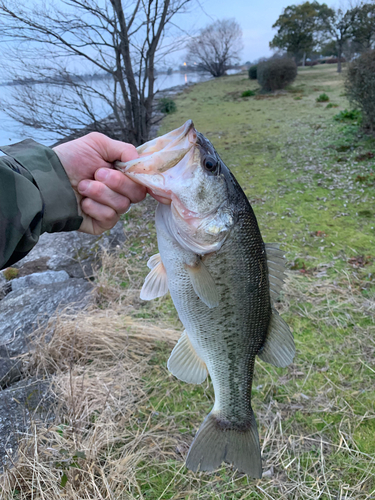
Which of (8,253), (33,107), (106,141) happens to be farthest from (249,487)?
(33,107)

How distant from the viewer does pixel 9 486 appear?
2002 mm

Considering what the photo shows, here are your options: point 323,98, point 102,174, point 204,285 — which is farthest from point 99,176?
point 323,98

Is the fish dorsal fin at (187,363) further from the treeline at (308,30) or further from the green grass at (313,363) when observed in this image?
the treeline at (308,30)

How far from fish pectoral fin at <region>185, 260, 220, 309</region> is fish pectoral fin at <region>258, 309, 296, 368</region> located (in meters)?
0.43

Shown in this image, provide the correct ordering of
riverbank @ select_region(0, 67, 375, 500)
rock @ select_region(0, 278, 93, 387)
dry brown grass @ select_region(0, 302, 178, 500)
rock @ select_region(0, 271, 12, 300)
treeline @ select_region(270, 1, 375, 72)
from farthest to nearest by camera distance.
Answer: treeline @ select_region(270, 1, 375, 72)
rock @ select_region(0, 271, 12, 300)
rock @ select_region(0, 278, 93, 387)
riverbank @ select_region(0, 67, 375, 500)
dry brown grass @ select_region(0, 302, 178, 500)

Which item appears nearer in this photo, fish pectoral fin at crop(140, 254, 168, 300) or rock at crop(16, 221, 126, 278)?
fish pectoral fin at crop(140, 254, 168, 300)

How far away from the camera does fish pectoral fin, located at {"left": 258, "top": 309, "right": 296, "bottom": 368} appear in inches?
69.3

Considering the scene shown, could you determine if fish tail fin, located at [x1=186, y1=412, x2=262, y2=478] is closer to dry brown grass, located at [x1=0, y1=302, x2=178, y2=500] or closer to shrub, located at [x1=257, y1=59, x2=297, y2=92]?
dry brown grass, located at [x1=0, y1=302, x2=178, y2=500]

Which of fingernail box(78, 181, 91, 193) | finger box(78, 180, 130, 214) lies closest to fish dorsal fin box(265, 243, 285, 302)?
finger box(78, 180, 130, 214)

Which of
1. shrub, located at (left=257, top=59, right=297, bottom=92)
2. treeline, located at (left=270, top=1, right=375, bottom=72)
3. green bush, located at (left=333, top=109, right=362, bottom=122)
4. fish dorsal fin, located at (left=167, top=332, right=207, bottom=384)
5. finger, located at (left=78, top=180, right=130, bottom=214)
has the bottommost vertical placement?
fish dorsal fin, located at (left=167, top=332, right=207, bottom=384)

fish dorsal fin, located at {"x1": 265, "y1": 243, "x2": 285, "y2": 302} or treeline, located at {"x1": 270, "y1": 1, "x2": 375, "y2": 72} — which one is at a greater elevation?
treeline, located at {"x1": 270, "y1": 1, "x2": 375, "y2": 72}

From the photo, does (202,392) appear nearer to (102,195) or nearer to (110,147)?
(102,195)

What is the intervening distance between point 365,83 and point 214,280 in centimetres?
894

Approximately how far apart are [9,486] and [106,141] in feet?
7.23
